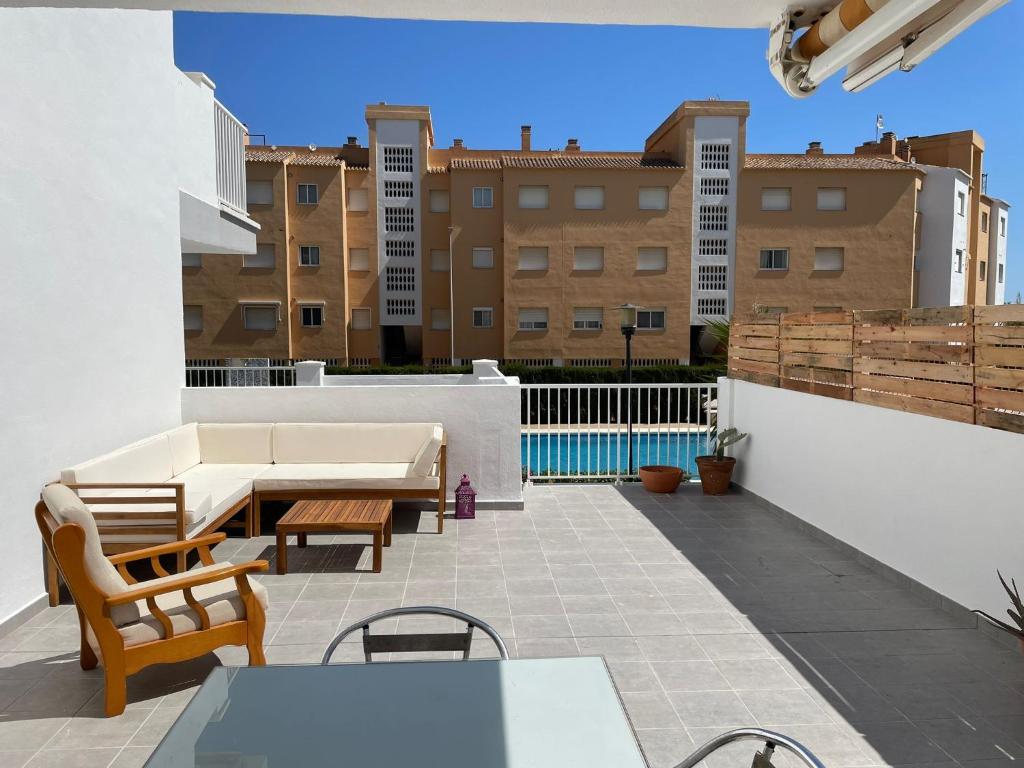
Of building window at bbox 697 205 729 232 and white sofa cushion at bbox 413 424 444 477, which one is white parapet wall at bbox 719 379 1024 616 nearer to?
white sofa cushion at bbox 413 424 444 477

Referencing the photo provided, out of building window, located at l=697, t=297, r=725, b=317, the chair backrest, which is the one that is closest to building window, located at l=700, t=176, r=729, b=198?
building window, located at l=697, t=297, r=725, b=317

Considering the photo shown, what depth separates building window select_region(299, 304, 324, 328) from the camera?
2784 centimetres

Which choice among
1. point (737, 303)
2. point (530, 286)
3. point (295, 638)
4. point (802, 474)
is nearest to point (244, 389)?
point (295, 638)

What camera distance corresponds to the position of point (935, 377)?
16.1ft

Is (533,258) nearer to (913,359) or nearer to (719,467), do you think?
(719,467)

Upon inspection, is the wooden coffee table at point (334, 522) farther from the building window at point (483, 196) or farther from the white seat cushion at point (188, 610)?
the building window at point (483, 196)

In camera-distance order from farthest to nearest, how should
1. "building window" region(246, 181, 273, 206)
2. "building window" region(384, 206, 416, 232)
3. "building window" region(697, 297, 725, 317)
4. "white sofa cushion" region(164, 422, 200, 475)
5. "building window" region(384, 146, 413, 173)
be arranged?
1. "building window" region(697, 297, 725, 317)
2. "building window" region(384, 206, 416, 232)
3. "building window" region(384, 146, 413, 173)
4. "building window" region(246, 181, 273, 206)
5. "white sofa cushion" region(164, 422, 200, 475)

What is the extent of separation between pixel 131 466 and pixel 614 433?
1198 centimetres

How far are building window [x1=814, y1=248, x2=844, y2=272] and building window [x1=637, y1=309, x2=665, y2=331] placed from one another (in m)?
6.67

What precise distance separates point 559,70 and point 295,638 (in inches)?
721

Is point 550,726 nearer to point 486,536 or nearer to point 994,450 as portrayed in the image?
point 994,450

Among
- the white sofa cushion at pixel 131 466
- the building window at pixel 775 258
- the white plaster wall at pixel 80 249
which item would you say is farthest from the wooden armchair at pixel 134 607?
the building window at pixel 775 258

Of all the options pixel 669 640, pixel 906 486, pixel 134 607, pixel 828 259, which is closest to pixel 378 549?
pixel 134 607

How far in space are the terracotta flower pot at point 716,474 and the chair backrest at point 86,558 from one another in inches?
240
